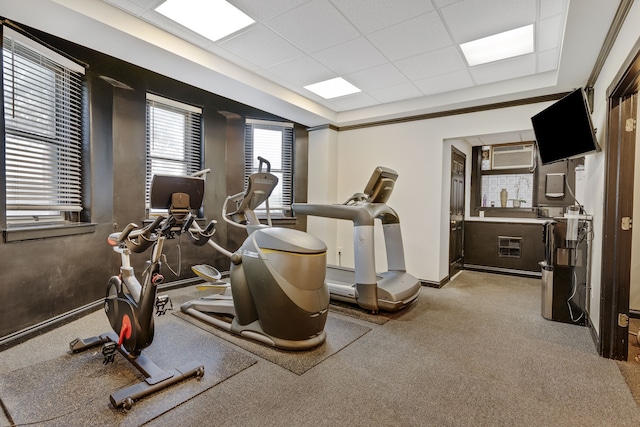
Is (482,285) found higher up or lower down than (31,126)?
lower down

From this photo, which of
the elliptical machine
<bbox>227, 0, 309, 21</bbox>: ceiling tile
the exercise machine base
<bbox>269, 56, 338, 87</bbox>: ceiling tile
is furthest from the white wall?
the exercise machine base

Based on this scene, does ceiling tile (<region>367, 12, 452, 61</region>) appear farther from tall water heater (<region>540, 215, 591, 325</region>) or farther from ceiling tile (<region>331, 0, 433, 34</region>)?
tall water heater (<region>540, 215, 591, 325</region>)

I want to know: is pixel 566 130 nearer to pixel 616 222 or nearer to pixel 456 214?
pixel 616 222

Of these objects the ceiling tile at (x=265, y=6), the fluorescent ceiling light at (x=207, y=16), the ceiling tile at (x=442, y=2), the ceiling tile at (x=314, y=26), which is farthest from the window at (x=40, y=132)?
the ceiling tile at (x=442, y=2)

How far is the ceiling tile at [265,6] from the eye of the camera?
254 centimetres

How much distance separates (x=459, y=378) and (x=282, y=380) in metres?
1.24

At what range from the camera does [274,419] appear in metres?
1.78

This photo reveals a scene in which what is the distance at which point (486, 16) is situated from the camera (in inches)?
105

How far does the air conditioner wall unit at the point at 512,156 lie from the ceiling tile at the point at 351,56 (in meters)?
3.62

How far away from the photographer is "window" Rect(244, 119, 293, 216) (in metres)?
5.14

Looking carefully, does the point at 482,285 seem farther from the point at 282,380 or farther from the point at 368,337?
the point at 282,380

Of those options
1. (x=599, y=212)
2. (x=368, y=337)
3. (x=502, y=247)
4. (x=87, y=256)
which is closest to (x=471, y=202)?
(x=502, y=247)

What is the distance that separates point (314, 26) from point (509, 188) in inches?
188

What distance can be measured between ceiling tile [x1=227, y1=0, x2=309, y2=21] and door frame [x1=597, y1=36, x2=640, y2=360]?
255 centimetres
